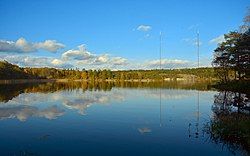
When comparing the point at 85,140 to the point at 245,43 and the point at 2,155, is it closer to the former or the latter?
the point at 2,155

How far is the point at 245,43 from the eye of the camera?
2099 inches

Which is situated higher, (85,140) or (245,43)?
(245,43)

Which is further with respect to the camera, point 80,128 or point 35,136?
point 80,128

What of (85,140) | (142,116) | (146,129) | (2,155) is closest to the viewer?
(2,155)

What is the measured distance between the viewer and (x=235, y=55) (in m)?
63.9

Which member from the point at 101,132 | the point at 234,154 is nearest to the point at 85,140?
the point at 101,132

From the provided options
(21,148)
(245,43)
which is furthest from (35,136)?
(245,43)

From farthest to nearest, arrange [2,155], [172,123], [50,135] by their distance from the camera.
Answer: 1. [172,123]
2. [50,135]
3. [2,155]

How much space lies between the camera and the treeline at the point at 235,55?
181 ft

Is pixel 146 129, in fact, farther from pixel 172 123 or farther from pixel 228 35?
pixel 228 35

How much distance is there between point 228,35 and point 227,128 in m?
58.2

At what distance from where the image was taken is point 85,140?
64.5 feet

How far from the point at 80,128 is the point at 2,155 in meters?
8.51

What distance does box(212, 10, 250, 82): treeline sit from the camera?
55.1 meters
